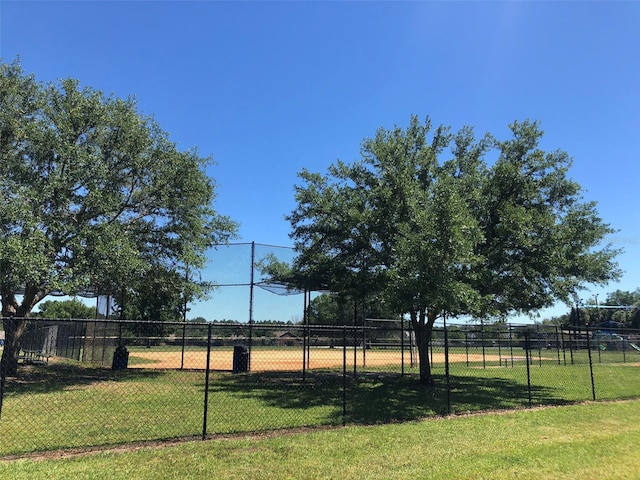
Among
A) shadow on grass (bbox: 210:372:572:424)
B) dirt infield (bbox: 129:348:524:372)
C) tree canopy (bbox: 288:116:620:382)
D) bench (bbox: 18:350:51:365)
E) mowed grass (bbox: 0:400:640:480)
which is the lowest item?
dirt infield (bbox: 129:348:524:372)

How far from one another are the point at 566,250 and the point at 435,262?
5.31 meters

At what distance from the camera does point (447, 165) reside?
53.4 feet

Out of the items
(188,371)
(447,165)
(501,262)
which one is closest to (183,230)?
(188,371)

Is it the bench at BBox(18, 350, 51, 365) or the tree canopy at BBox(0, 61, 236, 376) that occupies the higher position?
the tree canopy at BBox(0, 61, 236, 376)

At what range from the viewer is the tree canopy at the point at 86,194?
1389 centimetres

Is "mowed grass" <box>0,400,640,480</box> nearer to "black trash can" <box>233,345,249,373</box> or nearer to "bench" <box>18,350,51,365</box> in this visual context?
"black trash can" <box>233,345,249,373</box>

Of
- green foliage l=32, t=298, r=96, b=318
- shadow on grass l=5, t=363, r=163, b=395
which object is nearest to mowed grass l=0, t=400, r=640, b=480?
shadow on grass l=5, t=363, r=163, b=395

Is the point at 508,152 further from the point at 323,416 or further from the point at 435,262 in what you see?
the point at 323,416

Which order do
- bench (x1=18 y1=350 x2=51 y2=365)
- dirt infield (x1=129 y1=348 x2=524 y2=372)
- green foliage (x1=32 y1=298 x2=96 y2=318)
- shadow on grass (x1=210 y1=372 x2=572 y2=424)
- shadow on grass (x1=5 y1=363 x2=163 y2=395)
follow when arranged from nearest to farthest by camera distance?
shadow on grass (x1=210 y1=372 x2=572 y2=424)
shadow on grass (x1=5 y1=363 x2=163 y2=395)
bench (x1=18 y1=350 x2=51 y2=365)
dirt infield (x1=129 y1=348 x2=524 y2=372)
green foliage (x1=32 y1=298 x2=96 y2=318)

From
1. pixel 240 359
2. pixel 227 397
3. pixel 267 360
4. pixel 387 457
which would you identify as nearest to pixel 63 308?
pixel 267 360

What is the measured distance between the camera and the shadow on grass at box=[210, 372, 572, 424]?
35.8 feet

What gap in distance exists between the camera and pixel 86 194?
15125 mm

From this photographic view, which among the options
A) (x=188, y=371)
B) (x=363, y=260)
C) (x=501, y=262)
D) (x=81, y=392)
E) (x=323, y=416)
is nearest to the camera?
(x=323, y=416)

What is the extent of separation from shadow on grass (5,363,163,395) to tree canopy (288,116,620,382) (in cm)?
778
